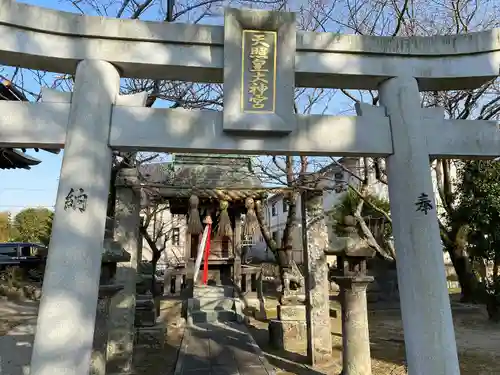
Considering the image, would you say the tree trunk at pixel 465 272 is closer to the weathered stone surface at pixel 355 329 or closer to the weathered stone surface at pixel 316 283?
the weathered stone surface at pixel 316 283

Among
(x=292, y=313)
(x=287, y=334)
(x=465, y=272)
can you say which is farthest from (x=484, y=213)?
(x=287, y=334)

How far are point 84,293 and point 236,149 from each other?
7.28 feet

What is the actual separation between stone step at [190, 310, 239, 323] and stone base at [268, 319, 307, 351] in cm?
282

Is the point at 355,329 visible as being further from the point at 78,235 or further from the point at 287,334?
the point at 78,235

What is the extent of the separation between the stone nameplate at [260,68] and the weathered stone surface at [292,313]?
667 centimetres

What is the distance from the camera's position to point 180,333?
428 inches

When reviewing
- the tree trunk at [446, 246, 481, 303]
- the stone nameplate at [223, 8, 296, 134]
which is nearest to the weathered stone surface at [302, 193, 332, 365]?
the stone nameplate at [223, 8, 296, 134]

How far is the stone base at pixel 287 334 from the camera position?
908 cm

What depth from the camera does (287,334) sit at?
916cm

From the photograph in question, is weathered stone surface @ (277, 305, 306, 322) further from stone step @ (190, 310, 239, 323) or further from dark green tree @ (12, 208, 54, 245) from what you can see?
dark green tree @ (12, 208, 54, 245)

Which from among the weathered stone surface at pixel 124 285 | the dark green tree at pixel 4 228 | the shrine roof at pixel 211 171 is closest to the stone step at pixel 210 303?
the shrine roof at pixel 211 171

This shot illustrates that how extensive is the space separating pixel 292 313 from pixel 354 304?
11.7 feet

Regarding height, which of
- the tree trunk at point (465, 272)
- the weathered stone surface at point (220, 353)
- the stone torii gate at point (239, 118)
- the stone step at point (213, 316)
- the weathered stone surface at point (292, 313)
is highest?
the stone torii gate at point (239, 118)

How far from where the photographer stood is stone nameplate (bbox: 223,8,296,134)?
4.22 m
